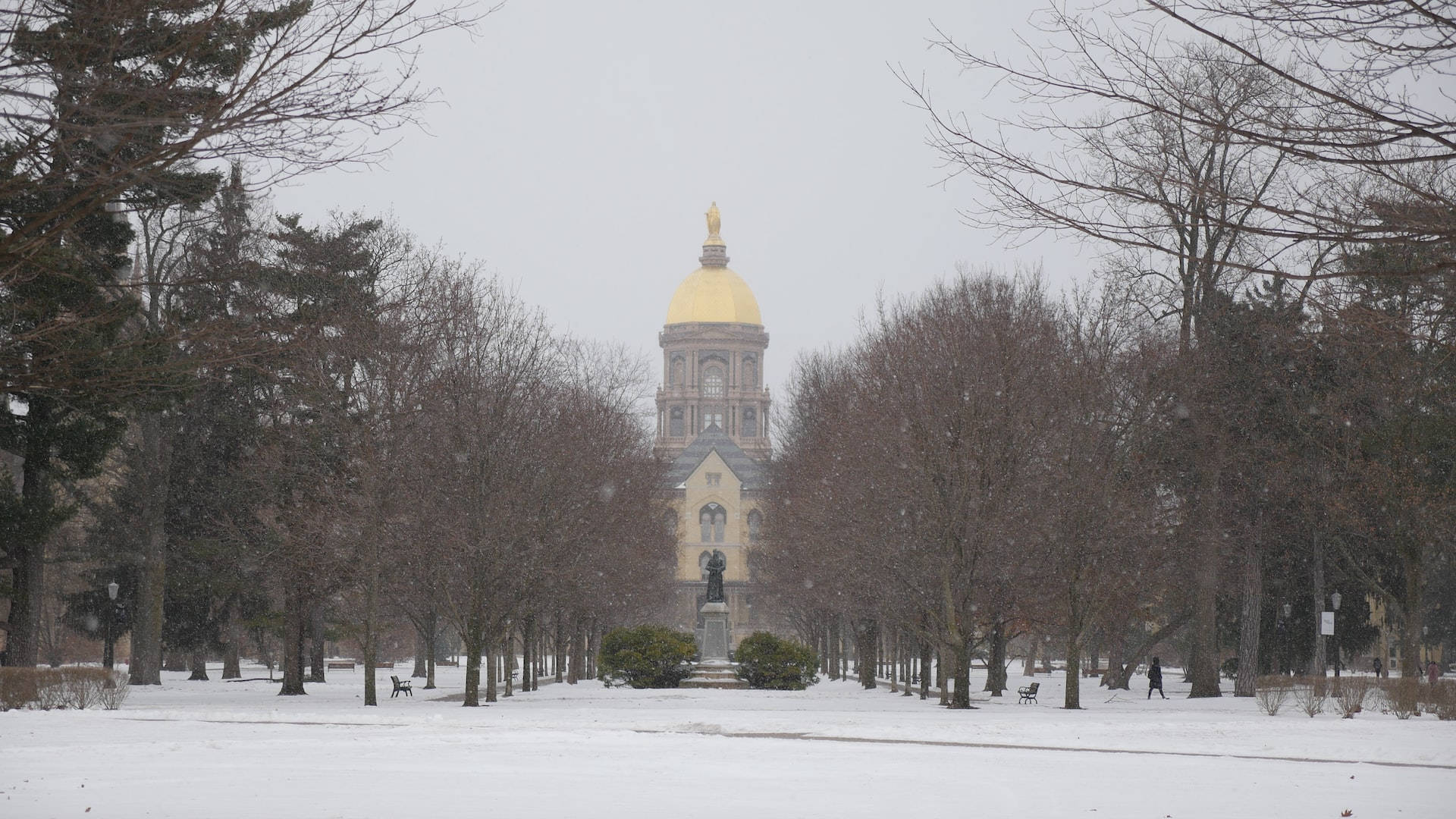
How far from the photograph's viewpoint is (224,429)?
35.9m

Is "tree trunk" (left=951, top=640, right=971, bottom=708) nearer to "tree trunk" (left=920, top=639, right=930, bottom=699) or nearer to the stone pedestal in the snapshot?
"tree trunk" (left=920, top=639, right=930, bottom=699)

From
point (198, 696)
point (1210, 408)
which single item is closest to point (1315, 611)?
point (1210, 408)

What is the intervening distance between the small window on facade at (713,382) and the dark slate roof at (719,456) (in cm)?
1832

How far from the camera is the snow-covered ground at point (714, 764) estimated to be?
36.7 ft

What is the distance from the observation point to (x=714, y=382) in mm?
139625

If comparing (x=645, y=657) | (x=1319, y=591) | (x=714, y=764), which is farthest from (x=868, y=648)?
(x=714, y=764)

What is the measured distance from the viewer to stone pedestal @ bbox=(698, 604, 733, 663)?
42.0 m

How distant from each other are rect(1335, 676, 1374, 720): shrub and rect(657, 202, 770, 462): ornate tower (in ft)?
360

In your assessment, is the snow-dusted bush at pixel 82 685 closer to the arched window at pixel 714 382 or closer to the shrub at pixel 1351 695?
the shrub at pixel 1351 695

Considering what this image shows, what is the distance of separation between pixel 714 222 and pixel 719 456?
46.4 metres

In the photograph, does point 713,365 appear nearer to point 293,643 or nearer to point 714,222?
point 714,222

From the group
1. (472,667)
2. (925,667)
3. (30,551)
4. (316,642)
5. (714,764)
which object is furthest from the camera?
(316,642)

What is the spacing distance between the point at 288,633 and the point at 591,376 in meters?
20.9

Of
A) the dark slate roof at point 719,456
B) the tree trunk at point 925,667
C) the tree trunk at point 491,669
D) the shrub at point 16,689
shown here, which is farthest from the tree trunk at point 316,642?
the dark slate roof at point 719,456
